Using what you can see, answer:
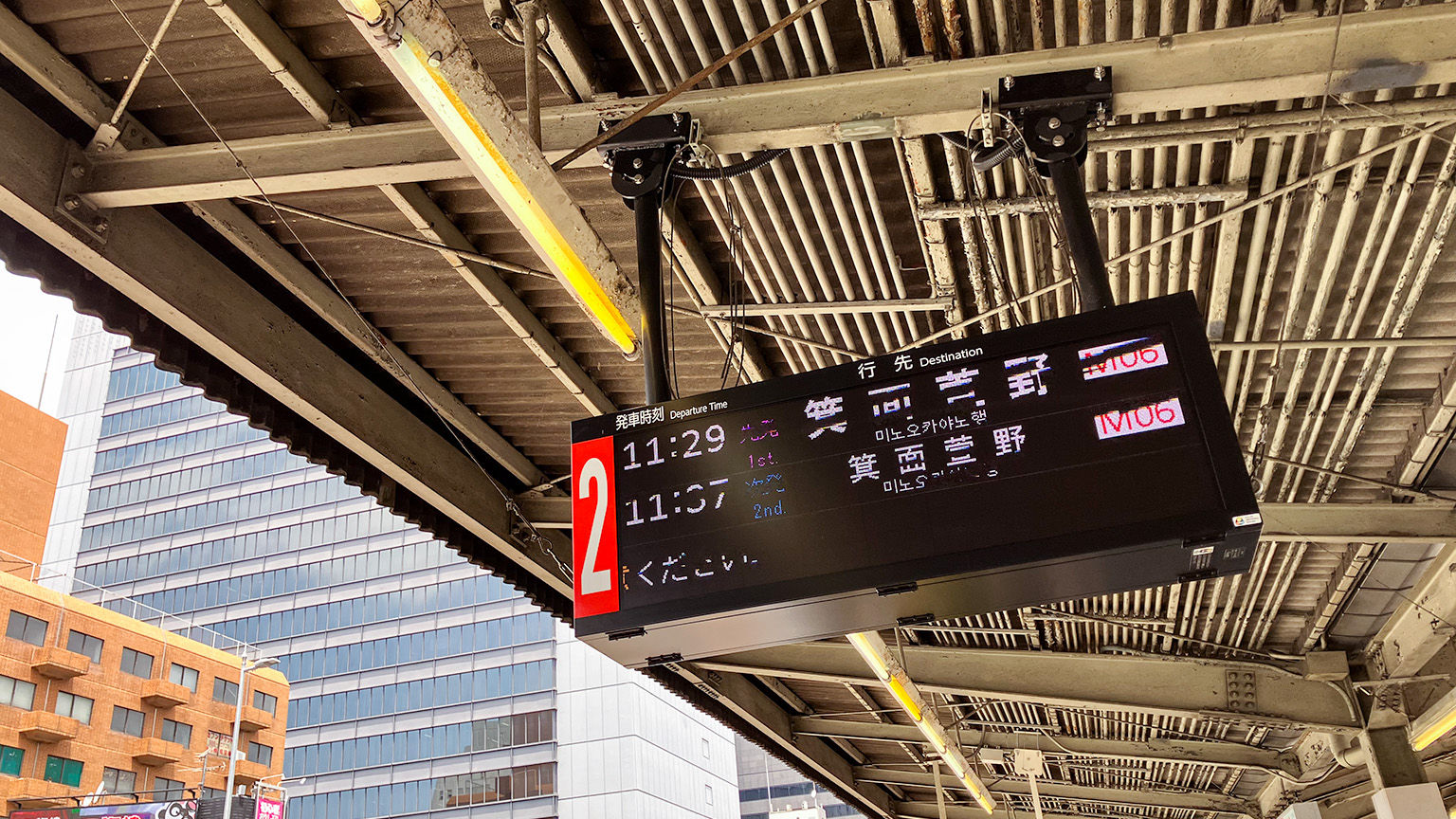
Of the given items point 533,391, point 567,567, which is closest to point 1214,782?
point 567,567

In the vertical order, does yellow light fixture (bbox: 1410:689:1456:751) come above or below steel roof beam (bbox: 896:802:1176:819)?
below

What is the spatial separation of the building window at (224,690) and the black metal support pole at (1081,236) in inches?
1792

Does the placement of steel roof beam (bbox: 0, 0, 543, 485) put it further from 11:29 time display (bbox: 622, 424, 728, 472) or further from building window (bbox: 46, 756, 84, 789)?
building window (bbox: 46, 756, 84, 789)

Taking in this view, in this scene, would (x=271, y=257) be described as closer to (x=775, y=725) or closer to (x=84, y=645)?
(x=775, y=725)

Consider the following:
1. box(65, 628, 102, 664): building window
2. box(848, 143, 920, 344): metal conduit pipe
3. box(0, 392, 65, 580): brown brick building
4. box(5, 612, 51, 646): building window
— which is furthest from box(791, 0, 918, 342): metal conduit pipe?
box(0, 392, 65, 580): brown brick building

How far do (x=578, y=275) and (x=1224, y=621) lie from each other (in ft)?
30.7

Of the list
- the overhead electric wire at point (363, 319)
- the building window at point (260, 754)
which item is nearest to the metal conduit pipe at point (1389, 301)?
the overhead electric wire at point (363, 319)

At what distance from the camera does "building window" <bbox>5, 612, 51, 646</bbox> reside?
34562mm

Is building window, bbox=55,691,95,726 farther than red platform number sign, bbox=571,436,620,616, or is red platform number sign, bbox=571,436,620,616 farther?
building window, bbox=55,691,95,726

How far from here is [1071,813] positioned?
2092 centimetres

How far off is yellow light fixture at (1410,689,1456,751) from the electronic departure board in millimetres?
7977

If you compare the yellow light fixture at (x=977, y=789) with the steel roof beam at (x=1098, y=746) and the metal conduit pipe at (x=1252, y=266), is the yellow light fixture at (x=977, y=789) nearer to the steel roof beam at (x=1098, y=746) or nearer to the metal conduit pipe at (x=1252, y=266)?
the steel roof beam at (x=1098, y=746)

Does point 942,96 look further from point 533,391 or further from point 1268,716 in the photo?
point 1268,716

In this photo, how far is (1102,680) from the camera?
11.7 metres
